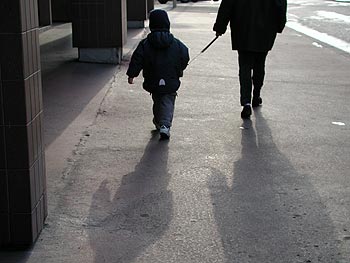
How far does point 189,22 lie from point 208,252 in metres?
19.6

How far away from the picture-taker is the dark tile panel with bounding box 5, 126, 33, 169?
12.3ft

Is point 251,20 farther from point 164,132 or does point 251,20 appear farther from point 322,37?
point 322,37

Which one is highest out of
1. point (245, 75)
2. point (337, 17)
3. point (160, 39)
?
point (160, 39)

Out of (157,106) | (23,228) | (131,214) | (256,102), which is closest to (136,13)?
(256,102)

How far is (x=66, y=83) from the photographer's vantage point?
976 centimetres

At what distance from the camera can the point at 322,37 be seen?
61.7ft

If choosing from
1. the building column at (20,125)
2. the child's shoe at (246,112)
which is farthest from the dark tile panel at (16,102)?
the child's shoe at (246,112)

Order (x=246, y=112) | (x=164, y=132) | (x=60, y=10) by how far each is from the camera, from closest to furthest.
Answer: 1. (x=164, y=132)
2. (x=246, y=112)
3. (x=60, y=10)

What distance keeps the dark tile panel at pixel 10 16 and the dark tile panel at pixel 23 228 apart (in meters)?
1.12

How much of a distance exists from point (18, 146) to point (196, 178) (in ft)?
6.69

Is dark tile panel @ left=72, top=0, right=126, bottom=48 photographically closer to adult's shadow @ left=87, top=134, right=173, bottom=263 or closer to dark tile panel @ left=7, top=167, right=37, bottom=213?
adult's shadow @ left=87, top=134, right=173, bottom=263

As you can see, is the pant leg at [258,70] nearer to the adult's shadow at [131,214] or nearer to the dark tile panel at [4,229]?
the adult's shadow at [131,214]

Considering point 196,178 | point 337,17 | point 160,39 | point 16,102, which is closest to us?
point 16,102

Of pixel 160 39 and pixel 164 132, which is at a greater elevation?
pixel 160 39
